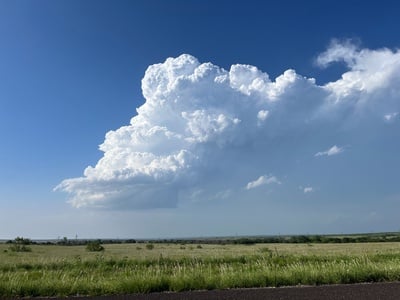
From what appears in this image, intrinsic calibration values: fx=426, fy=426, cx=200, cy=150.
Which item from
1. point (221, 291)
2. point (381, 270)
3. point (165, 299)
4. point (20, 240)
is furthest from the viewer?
point (20, 240)

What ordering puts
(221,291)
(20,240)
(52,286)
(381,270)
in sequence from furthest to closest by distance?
1. (20,240)
2. (381,270)
3. (52,286)
4. (221,291)

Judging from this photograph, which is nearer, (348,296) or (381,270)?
(348,296)

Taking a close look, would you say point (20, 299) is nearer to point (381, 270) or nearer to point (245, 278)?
point (245, 278)

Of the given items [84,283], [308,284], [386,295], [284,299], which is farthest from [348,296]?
[84,283]

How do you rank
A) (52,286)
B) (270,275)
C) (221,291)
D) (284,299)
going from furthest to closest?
1. (270,275)
2. (52,286)
3. (221,291)
4. (284,299)

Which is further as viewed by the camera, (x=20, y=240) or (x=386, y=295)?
(x=20, y=240)

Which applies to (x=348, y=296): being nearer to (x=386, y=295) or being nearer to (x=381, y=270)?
(x=386, y=295)

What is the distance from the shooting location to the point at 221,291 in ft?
41.8

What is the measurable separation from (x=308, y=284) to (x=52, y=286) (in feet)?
27.7

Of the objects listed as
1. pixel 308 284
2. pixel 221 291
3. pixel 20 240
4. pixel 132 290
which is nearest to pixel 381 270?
pixel 308 284

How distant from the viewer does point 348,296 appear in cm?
1109

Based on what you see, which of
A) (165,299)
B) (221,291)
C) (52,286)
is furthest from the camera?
(52,286)

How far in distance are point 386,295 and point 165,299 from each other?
5.82 metres

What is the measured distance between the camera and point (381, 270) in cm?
1580
